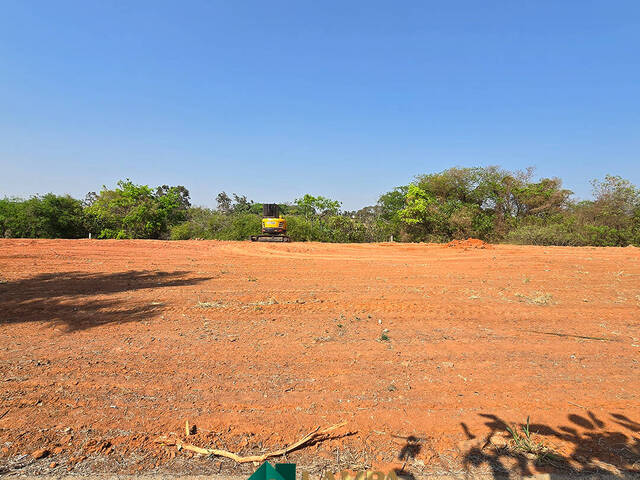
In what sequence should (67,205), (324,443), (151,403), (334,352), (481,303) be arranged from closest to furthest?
1. (324,443)
2. (151,403)
3. (334,352)
4. (481,303)
5. (67,205)

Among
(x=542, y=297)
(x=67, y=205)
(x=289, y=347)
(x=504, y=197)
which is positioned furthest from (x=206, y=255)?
(x=504, y=197)

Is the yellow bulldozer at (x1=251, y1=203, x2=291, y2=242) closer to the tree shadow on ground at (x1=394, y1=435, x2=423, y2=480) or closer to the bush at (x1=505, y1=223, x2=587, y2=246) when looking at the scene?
the bush at (x1=505, y1=223, x2=587, y2=246)

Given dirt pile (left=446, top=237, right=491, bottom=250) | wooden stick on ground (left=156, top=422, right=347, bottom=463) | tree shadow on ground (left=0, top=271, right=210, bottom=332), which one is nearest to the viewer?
wooden stick on ground (left=156, top=422, right=347, bottom=463)

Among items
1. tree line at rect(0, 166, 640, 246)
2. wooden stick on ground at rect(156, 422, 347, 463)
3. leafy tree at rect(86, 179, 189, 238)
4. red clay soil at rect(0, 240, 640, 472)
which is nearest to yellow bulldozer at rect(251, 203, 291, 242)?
tree line at rect(0, 166, 640, 246)

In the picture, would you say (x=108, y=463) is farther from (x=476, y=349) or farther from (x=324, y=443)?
(x=476, y=349)

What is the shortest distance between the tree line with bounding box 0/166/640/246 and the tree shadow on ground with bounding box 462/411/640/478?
20080 mm

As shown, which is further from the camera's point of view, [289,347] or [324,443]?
[289,347]

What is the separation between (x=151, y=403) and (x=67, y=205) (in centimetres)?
2617

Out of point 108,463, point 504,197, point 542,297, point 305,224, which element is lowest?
point 108,463

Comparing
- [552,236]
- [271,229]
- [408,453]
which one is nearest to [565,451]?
[408,453]

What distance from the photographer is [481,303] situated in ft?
22.2

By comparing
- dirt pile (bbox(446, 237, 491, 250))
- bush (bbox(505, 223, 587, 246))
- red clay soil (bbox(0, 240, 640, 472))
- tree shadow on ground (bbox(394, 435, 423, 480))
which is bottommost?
tree shadow on ground (bbox(394, 435, 423, 480))

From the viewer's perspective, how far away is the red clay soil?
266 centimetres

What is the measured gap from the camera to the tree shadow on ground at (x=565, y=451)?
2406 mm
